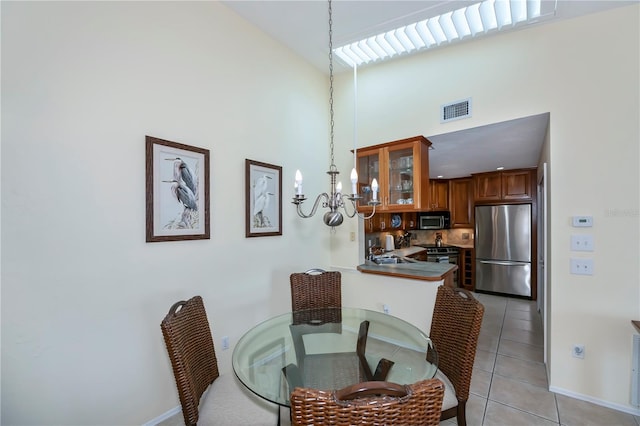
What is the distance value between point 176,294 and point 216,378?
26.1 inches

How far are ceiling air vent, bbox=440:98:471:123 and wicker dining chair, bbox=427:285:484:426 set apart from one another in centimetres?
170

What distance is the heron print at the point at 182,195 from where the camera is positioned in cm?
197

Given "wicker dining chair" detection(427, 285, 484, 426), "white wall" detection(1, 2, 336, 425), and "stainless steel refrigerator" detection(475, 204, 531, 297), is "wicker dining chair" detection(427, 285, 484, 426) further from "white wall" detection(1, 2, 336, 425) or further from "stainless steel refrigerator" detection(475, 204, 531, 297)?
"stainless steel refrigerator" detection(475, 204, 531, 297)

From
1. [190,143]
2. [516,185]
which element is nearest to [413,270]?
[190,143]

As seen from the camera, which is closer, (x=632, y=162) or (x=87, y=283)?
(x=87, y=283)

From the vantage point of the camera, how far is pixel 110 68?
1.70m

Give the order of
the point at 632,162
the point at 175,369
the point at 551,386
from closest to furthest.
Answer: the point at 175,369 → the point at 632,162 → the point at 551,386

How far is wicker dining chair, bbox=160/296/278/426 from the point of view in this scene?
1282mm

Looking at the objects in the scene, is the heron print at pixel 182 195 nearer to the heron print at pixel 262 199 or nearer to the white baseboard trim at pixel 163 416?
the heron print at pixel 262 199

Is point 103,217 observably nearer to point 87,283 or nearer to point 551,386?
point 87,283

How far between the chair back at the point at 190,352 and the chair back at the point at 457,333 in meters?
1.38

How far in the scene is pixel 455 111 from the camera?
8.79ft

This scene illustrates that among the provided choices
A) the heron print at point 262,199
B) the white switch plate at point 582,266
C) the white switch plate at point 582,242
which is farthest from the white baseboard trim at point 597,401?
the heron print at point 262,199

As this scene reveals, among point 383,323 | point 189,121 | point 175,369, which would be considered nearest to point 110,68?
point 189,121
